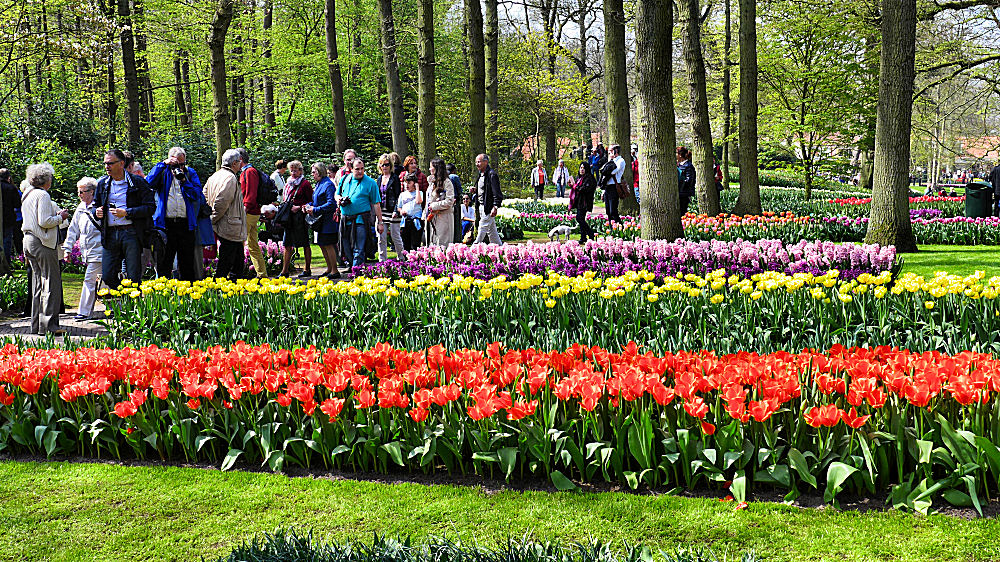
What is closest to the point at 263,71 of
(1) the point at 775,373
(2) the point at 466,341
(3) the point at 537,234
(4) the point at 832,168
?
(3) the point at 537,234

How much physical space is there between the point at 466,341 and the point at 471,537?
91.2 inches

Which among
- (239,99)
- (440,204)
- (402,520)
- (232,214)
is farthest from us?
(239,99)

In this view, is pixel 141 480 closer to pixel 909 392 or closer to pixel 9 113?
pixel 909 392

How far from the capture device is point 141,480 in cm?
385

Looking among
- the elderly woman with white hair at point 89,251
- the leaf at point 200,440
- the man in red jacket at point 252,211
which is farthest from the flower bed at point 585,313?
the man in red jacket at point 252,211

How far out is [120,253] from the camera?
8047 millimetres

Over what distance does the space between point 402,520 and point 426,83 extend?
39.1 ft

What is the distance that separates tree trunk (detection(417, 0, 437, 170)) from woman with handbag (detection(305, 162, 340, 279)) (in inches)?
145

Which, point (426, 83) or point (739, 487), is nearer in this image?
point (739, 487)

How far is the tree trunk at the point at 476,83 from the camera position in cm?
1644

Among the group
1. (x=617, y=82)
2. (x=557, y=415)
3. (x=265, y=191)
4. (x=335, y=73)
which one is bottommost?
(x=557, y=415)

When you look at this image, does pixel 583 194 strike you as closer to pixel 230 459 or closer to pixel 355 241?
pixel 355 241

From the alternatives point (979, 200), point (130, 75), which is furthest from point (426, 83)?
point (979, 200)

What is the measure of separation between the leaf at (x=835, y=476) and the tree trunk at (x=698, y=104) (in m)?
11.2
